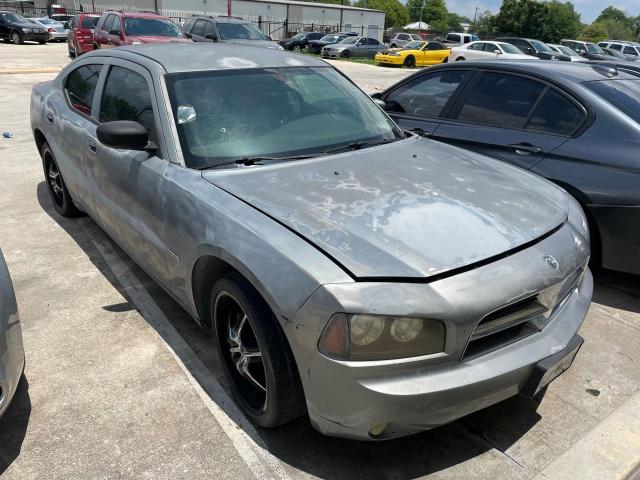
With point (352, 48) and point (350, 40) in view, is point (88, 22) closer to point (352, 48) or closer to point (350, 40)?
point (352, 48)

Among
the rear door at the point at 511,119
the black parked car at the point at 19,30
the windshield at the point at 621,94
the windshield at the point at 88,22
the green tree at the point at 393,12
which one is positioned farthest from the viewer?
the green tree at the point at 393,12

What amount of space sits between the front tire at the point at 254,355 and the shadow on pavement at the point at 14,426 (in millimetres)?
969

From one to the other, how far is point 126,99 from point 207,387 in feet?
Result: 6.35

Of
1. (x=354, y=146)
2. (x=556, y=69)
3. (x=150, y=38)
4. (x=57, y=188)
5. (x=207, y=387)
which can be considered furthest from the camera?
(x=150, y=38)

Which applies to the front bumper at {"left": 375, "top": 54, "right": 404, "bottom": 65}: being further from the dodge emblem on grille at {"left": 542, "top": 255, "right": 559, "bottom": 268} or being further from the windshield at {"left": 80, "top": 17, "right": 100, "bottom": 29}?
the dodge emblem on grille at {"left": 542, "top": 255, "right": 559, "bottom": 268}

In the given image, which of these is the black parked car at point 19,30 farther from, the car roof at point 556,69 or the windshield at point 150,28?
the car roof at point 556,69

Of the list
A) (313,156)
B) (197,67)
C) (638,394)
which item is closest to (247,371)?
(313,156)

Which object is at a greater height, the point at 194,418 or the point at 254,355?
the point at 254,355

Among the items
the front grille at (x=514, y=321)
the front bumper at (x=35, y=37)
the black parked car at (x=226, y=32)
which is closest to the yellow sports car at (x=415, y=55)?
the black parked car at (x=226, y=32)

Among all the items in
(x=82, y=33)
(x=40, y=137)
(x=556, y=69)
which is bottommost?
(x=40, y=137)

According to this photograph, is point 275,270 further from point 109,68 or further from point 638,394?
point 109,68

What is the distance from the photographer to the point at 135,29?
14422mm

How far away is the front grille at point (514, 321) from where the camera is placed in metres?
2.13

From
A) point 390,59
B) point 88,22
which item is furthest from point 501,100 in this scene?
point 390,59
